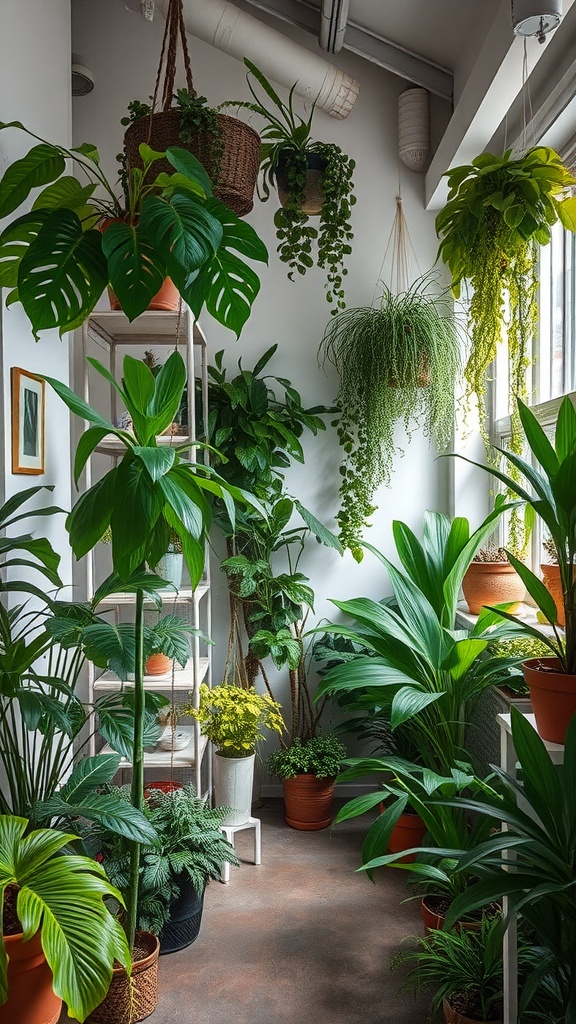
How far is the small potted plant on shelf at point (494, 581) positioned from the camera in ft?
9.58

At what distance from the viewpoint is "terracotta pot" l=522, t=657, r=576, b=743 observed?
4.95 ft

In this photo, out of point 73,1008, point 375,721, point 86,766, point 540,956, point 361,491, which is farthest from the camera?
point 361,491

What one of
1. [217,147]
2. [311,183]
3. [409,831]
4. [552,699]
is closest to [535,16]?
[217,147]

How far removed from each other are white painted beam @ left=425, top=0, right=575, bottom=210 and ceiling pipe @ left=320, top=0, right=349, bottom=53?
62cm

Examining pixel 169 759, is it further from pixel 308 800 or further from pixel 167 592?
pixel 308 800

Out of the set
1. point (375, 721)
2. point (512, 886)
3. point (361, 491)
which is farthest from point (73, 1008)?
point (361, 491)

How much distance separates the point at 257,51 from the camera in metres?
3.32

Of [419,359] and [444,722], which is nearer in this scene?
[444,722]

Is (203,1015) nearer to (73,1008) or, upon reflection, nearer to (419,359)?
(73,1008)

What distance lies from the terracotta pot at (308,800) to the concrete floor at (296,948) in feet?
0.49

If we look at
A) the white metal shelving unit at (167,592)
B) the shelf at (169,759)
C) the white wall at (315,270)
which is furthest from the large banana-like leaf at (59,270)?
the white wall at (315,270)

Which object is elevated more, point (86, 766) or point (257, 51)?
point (257, 51)

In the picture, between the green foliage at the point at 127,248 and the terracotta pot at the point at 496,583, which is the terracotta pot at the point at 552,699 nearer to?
the green foliage at the point at 127,248

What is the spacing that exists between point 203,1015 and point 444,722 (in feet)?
3.36
